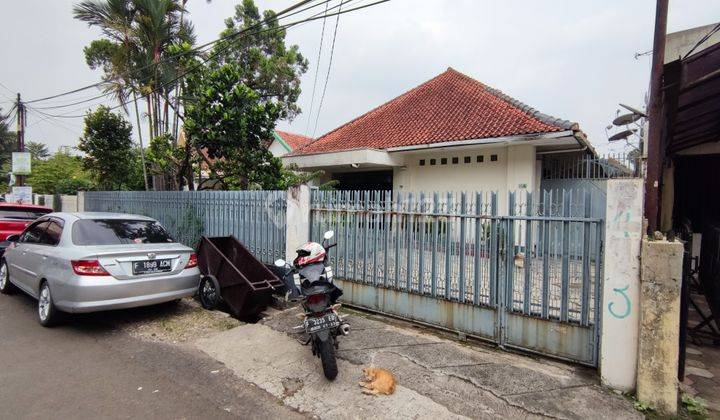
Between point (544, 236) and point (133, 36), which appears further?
point (133, 36)

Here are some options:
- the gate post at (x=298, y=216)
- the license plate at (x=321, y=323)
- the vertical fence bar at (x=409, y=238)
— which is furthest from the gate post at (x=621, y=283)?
the gate post at (x=298, y=216)

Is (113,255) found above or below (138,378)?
above

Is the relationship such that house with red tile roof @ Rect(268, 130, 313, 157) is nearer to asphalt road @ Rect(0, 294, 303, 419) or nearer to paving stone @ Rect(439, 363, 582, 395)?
asphalt road @ Rect(0, 294, 303, 419)

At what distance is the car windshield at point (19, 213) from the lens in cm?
813

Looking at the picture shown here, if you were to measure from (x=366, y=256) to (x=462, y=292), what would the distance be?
4.92ft

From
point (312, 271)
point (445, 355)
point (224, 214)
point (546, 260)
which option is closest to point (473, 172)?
point (224, 214)

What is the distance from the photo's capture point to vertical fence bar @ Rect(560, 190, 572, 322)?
140 inches

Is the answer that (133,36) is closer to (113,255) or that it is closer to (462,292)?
(113,255)

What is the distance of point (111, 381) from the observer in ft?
11.3

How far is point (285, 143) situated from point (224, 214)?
1559 centimetres

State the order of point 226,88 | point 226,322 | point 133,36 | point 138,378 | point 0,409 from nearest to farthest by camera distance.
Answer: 1. point 0,409
2. point 138,378
3. point 226,322
4. point 226,88
5. point 133,36

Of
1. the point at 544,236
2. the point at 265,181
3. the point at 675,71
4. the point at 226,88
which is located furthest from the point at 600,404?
the point at 226,88

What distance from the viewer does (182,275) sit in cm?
513

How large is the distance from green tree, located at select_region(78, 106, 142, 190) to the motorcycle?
10920 mm
